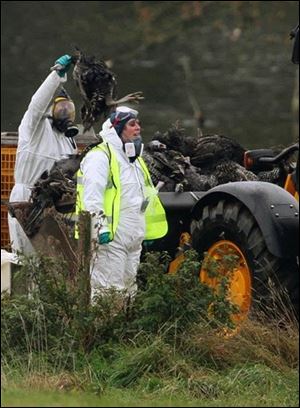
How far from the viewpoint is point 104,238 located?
1173 cm

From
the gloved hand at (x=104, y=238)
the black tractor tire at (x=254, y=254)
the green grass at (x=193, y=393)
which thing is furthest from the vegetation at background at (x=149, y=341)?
the gloved hand at (x=104, y=238)

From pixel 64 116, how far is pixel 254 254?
156 inches

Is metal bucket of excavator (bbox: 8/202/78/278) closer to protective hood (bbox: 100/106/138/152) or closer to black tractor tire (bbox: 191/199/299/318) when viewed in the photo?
protective hood (bbox: 100/106/138/152)

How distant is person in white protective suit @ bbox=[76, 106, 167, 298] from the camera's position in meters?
12.0

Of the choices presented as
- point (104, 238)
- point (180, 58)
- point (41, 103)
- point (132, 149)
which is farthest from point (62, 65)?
point (180, 58)

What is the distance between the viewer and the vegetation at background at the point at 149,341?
1015 centimetres

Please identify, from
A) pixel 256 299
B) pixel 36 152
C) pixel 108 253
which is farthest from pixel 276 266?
pixel 36 152

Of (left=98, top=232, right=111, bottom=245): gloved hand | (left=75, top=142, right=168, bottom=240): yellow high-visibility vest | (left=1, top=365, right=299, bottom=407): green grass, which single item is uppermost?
(left=75, top=142, right=168, bottom=240): yellow high-visibility vest

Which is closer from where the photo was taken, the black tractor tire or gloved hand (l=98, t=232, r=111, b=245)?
the black tractor tire

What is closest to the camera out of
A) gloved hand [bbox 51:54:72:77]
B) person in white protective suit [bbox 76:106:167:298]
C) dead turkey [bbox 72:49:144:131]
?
person in white protective suit [bbox 76:106:167:298]

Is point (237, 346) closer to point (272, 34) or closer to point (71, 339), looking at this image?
point (71, 339)

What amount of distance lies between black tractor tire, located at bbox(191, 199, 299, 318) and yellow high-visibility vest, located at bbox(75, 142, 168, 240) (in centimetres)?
58

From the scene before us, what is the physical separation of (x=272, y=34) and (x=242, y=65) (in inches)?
72.6

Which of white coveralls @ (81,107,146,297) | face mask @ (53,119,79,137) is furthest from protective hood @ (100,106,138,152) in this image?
face mask @ (53,119,79,137)
